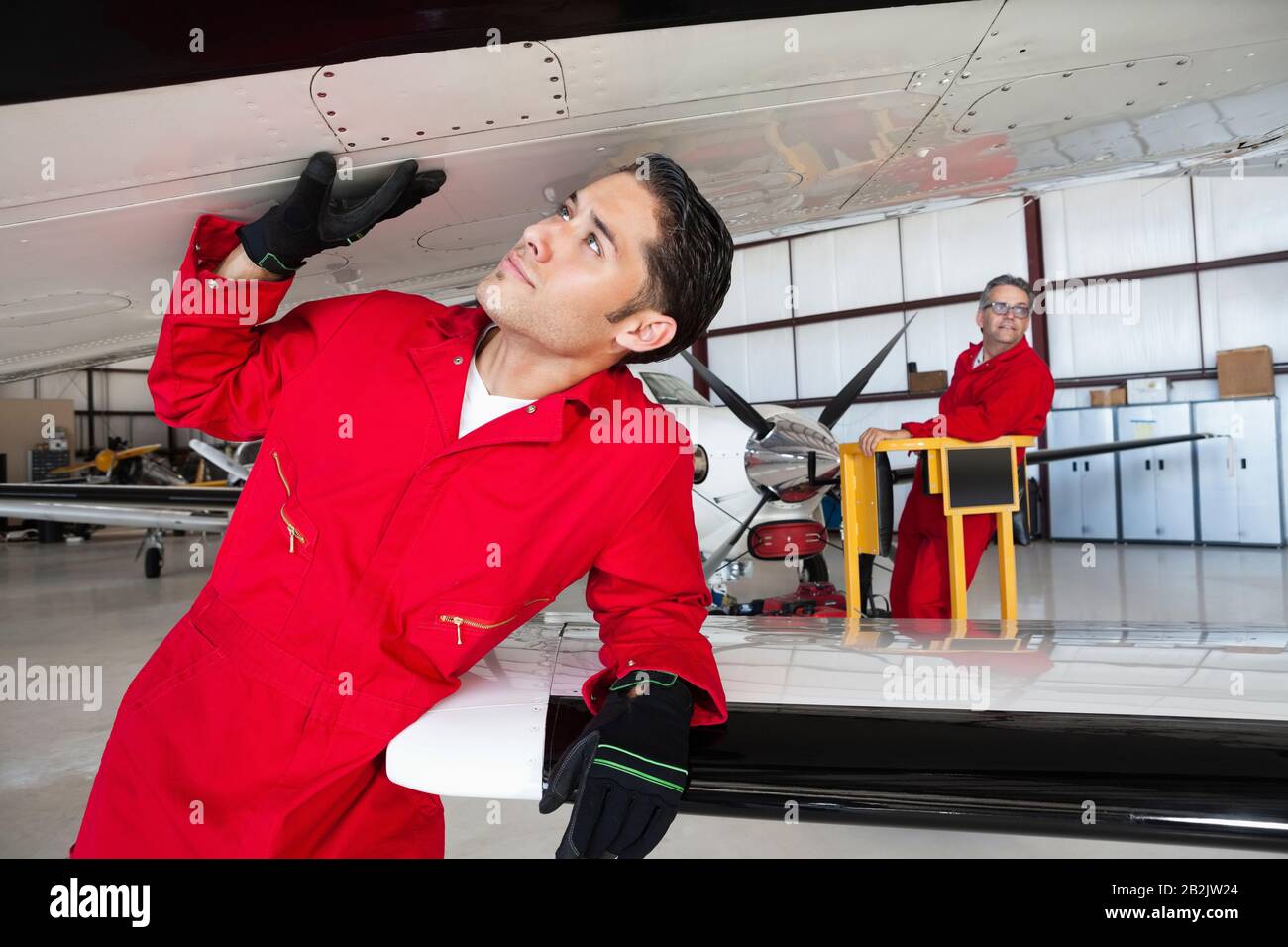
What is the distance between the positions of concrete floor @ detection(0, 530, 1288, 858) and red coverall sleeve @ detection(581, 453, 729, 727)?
1.11 metres

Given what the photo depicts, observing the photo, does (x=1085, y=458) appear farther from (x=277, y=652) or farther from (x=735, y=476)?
(x=277, y=652)

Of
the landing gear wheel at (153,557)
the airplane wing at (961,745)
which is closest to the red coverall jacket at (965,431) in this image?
the airplane wing at (961,745)

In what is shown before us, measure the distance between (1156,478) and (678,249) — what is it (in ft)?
44.9

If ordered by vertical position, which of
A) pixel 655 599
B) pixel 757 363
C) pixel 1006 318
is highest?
pixel 757 363

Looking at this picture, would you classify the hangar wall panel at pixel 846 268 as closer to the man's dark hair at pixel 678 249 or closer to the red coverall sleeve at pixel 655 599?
the man's dark hair at pixel 678 249

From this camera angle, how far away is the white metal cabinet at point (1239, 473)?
466 inches

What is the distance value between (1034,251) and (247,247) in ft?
52.2

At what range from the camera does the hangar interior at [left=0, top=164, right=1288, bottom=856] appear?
7.49 metres

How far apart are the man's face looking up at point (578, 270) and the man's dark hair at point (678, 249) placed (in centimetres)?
2

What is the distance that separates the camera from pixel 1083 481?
537 inches

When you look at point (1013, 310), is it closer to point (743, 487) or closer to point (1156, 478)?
point (743, 487)

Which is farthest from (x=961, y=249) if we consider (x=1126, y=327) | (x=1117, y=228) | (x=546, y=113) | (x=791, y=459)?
(x=546, y=113)
